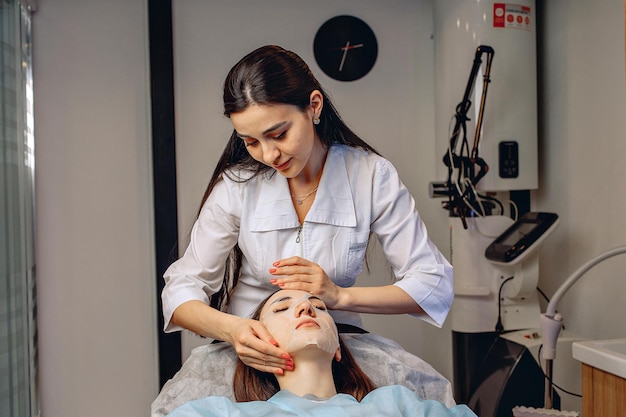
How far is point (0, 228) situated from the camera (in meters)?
2.32

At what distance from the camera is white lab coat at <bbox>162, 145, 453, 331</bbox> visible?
1662 millimetres

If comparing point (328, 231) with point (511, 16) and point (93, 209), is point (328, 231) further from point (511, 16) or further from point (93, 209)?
point (93, 209)

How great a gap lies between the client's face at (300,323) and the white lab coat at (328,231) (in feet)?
0.52

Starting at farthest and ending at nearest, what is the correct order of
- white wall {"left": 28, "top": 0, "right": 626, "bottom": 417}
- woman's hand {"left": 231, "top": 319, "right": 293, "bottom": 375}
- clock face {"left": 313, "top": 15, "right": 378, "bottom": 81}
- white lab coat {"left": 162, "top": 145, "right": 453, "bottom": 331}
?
1. clock face {"left": 313, "top": 15, "right": 378, "bottom": 81}
2. white wall {"left": 28, "top": 0, "right": 626, "bottom": 417}
3. white lab coat {"left": 162, "top": 145, "right": 453, "bottom": 331}
4. woman's hand {"left": 231, "top": 319, "right": 293, "bottom": 375}

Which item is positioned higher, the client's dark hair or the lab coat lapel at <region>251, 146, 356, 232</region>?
the lab coat lapel at <region>251, 146, 356, 232</region>

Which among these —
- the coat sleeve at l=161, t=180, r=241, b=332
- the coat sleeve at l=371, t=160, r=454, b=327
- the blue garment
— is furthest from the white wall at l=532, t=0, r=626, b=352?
the coat sleeve at l=161, t=180, r=241, b=332

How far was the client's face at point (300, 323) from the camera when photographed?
57.0 inches

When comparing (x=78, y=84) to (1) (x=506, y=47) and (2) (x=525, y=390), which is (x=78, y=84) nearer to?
(1) (x=506, y=47)

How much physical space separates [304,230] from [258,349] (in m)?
0.36

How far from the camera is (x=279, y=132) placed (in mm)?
1484

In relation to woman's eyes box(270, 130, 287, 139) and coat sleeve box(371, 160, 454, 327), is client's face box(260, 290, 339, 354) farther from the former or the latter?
woman's eyes box(270, 130, 287, 139)

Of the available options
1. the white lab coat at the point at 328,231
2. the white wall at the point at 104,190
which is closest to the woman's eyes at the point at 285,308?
the white lab coat at the point at 328,231

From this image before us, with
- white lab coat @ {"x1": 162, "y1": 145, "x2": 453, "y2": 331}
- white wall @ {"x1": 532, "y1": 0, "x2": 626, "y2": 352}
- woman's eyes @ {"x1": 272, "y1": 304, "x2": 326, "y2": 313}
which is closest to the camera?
woman's eyes @ {"x1": 272, "y1": 304, "x2": 326, "y2": 313}

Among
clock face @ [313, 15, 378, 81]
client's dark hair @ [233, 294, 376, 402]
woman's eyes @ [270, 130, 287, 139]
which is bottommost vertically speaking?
client's dark hair @ [233, 294, 376, 402]
